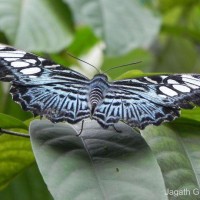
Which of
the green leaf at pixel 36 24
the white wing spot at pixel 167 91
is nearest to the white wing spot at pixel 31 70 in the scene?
the white wing spot at pixel 167 91

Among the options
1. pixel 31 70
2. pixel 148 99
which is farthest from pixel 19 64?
pixel 148 99

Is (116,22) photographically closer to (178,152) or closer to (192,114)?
(192,114)

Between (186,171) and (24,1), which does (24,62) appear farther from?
(24,1)

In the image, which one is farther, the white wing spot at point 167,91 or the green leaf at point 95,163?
the white wing spot at point 167,91

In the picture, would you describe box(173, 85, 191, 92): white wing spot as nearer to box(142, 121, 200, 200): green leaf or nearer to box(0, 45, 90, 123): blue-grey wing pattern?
box(142, 121, 200, 200): green leaf

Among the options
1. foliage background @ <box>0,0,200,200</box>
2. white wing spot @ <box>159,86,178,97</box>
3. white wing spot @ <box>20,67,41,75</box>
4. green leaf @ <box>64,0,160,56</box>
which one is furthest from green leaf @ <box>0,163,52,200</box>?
green leaf @ <box>64,0,160,56</box>

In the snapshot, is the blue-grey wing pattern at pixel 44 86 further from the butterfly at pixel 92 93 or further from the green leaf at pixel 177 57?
the green leaf at pixel 177 57

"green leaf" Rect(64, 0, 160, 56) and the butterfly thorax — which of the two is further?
"green leaf" Rect(64, 0, 160, 56)
